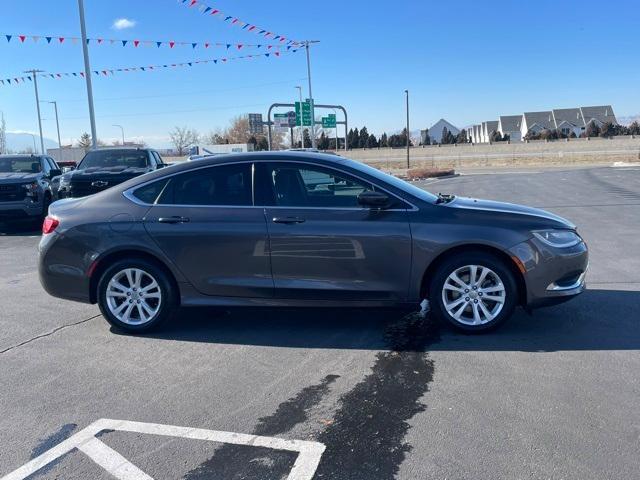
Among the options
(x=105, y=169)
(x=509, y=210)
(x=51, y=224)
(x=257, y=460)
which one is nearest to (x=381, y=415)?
(x=257, y=460)

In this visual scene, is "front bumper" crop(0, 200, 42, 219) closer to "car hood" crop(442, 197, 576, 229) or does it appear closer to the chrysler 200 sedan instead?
the chrysler 200 sedan

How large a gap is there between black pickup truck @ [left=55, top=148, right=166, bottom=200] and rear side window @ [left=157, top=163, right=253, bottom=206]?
7.55 meters

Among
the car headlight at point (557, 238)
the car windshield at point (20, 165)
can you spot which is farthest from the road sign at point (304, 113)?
the car headlight at point (557, 238)

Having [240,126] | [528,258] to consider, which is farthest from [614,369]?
[240,126]

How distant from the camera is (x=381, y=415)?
12.4ft

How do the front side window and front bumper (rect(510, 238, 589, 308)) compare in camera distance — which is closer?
front bumper (rect(510, 238, 589, 308))

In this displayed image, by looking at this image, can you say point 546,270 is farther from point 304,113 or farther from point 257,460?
point 304,113

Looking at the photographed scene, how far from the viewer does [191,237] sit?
17.6 feet

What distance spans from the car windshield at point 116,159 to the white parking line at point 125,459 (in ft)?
35.3

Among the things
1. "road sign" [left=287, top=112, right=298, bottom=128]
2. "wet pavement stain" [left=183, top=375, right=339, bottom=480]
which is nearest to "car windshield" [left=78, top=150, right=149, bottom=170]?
"wet pavement stain" [left=183, top=375, right=339, bottom=480]

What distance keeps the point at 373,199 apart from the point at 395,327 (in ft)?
4.19

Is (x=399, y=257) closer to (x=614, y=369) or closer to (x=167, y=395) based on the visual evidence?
(x=614, y=369)

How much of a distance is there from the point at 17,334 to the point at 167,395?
2413 millimetres

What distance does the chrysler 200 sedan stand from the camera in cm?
513
